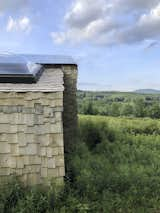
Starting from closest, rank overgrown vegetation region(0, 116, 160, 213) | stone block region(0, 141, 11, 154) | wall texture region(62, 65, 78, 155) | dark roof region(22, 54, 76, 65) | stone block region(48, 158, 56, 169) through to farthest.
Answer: overgrown vegetation region(0, 116, 160, 213) → stone block region(0, 141, 11, 154) → stone block region(48, 158, 56, 169) → wall texture region(62, 65, 78, 155) → dark roof region(22, 54, 76, 65)

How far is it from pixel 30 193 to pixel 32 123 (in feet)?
3.42

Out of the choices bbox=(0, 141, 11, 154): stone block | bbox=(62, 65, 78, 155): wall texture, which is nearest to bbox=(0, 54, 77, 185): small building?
bbox=(0, 141, 11, 154): stone block

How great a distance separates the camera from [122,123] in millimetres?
13867

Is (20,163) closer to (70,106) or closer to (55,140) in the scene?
(55,140)

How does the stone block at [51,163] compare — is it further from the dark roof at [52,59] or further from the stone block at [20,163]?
the dark roof at [52,59]

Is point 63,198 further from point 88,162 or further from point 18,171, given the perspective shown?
point 88,162

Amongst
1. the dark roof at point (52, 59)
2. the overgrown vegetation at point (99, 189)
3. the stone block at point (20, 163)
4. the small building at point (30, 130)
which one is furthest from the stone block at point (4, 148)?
the dark roof at point (52, 59)

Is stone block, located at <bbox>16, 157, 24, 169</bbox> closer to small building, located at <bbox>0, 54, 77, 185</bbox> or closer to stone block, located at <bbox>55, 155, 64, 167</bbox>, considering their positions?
small building, located at <bbox>0, 54, 77, 185</bbox>

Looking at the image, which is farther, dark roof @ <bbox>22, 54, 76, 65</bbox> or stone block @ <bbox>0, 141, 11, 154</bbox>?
dark roof @ <bbox>22, 54, 76, 65</bbox>

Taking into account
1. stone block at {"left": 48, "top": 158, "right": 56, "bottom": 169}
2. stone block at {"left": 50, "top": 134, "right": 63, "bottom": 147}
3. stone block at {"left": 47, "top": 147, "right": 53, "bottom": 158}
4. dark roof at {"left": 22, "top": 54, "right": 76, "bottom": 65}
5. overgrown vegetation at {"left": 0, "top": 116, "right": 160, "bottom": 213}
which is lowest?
overgrown vegetation at {"left": 0, "top": 116, "right": 160, "bottom": 213}

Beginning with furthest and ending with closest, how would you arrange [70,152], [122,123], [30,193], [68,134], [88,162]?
[122,123] → [68,134] → [70,152] → [88,162] → [30,193]

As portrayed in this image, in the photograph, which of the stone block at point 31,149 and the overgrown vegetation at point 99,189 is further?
the stone block at point 31,149

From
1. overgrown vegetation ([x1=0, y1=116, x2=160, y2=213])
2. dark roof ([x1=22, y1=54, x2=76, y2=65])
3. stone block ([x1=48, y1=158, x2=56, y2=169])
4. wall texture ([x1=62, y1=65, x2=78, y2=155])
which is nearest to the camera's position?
overgrown vegetation ([x1=0, y1=116, x2=160, y2=213])

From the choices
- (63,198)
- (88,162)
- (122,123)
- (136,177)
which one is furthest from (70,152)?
(122,123)
